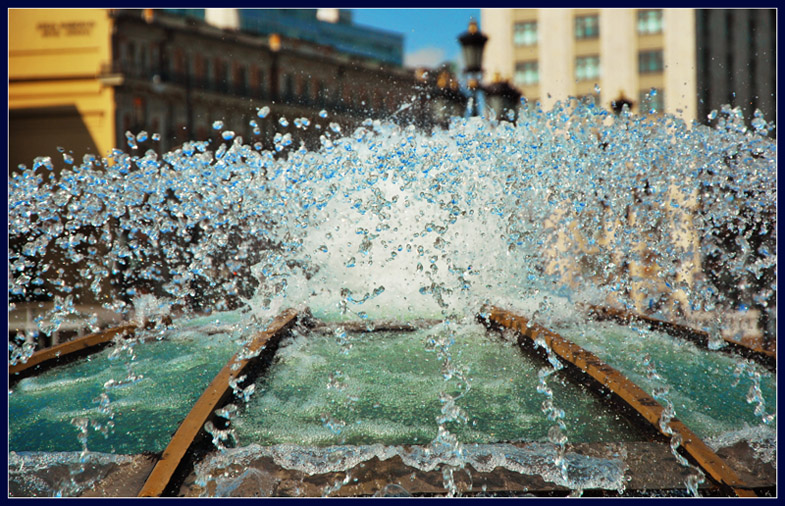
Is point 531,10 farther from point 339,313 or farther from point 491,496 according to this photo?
point 491,496

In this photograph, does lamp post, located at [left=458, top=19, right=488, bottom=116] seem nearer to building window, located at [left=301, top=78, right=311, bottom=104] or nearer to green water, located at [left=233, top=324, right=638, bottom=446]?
building window, located at [left=301, top=78, right=311, bottom=104]

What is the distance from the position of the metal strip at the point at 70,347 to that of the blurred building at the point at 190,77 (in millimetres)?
585

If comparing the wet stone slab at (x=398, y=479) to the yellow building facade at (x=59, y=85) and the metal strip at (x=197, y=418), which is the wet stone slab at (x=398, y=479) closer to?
the metal strip at (x=197, y=418)

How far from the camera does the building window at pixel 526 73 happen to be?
Answer: 2395mm

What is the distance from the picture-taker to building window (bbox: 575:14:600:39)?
7.10 feet

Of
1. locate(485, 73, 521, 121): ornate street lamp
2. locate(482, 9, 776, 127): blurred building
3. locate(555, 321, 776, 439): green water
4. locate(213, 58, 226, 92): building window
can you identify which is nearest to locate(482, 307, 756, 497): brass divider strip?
locate(555, 321, 776, 439): green water

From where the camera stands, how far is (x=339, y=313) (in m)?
2.35

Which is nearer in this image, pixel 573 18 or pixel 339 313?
pixel 573 18

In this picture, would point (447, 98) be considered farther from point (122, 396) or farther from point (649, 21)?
point (122, 396)

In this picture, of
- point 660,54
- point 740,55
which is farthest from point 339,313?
point 740,55

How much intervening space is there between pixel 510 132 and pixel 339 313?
0.87 meters

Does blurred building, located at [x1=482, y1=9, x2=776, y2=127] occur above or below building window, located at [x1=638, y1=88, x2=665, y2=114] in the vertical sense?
above

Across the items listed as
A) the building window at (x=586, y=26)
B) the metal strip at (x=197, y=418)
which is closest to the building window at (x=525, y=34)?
the building window at (x=586, y=26)

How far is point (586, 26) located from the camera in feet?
7.18
